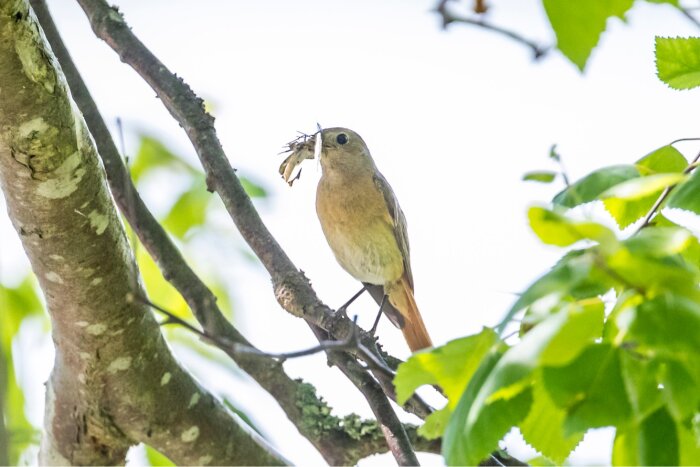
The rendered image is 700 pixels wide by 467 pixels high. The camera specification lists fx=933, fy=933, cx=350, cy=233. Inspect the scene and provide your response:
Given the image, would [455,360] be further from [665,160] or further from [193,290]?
[193,290]

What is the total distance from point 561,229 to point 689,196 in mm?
395

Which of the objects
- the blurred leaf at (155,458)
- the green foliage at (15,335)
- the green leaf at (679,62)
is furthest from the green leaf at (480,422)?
the blurred leaf at (155,458)

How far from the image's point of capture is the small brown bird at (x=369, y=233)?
5.21 m

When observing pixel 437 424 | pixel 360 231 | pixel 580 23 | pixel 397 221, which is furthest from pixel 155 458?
pixel 397 221

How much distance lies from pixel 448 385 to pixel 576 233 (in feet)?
1.30

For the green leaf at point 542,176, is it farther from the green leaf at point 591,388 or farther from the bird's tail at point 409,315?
the bird's tail at point 409,315

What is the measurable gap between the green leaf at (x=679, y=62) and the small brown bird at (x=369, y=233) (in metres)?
3.28

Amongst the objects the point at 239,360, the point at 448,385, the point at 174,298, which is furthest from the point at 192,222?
the point at 448,385

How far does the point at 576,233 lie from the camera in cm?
117

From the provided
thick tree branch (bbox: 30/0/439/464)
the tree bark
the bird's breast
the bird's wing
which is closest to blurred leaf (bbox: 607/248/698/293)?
the tree bark

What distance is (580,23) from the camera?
1052 mm

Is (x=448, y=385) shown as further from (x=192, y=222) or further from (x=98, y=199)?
(x=192, y=222)

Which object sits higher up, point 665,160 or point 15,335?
point 15,335

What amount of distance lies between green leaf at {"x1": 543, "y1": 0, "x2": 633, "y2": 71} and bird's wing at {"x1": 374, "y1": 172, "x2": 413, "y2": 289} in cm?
425
